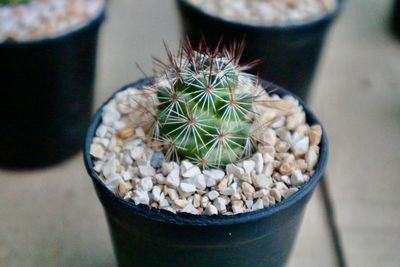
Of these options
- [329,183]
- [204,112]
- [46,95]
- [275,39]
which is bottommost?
[329,183]

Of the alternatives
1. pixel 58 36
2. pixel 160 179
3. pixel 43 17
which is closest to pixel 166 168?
pixel 160 179

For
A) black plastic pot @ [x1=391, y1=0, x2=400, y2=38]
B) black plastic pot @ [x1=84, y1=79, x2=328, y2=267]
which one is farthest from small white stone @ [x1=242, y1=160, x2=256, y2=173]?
black plastic pot @ [x1=391, y1=0, x2=400, y2=38]

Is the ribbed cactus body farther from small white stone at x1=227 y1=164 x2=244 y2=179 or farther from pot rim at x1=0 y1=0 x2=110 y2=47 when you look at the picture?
pot rim at x1=0 y1=0 x2=110 y2=47

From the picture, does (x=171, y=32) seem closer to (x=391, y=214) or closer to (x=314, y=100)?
(x=314, y=100)

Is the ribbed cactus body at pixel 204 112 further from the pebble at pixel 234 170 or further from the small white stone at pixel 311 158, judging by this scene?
the small white stone at pixel 311 158

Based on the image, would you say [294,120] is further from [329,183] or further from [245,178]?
[329,183]

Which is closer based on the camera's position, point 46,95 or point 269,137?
point 269,137

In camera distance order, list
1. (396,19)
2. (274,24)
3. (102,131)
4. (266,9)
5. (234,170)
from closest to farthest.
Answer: (234,170) < (102,131) < (274,24) < (266,9) < (396,19)
